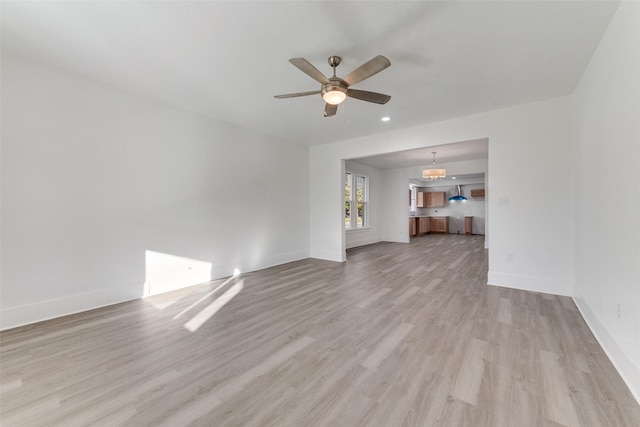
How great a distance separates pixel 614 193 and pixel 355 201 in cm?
587

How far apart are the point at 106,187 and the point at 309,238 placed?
400cm

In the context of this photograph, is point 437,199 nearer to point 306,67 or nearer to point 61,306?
point 306,67

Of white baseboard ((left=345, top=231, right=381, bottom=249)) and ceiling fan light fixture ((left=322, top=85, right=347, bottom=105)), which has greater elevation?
ceiling fan light fixture ((left=322, top=85, right=347, bottom=105))

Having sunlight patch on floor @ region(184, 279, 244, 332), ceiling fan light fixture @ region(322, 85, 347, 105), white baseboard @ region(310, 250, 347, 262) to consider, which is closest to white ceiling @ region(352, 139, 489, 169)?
white baseboard @ region(310, 250, 347, 262)

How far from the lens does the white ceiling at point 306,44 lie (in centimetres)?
193

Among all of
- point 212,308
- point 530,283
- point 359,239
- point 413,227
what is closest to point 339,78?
point 212,308

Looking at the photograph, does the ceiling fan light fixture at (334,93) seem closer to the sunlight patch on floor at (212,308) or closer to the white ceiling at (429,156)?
the sunlight patch on floor at (212,308)

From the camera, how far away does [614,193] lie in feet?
6.54

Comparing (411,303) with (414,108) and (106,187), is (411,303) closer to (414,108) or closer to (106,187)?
(414,108)

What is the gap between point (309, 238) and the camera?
243 inches

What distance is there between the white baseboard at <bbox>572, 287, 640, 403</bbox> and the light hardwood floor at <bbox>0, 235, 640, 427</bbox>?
0.05 meters

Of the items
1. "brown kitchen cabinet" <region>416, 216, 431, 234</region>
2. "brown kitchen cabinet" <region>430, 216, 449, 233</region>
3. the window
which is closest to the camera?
the window

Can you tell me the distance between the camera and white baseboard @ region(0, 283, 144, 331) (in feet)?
8.25

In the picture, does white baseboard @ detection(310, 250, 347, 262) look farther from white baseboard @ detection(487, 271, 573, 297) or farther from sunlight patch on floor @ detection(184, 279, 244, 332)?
white baseboard @ detection(487, 271, 573, 297)
